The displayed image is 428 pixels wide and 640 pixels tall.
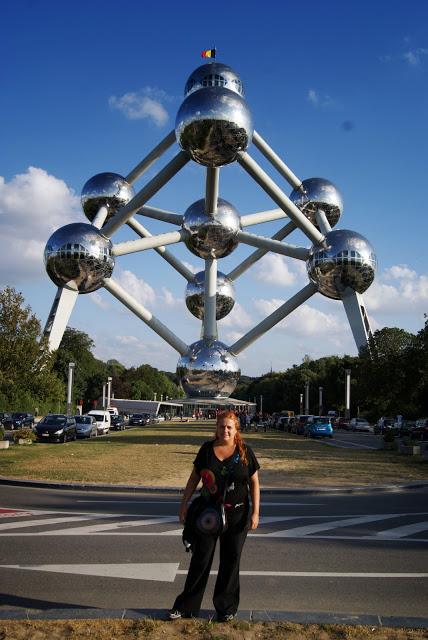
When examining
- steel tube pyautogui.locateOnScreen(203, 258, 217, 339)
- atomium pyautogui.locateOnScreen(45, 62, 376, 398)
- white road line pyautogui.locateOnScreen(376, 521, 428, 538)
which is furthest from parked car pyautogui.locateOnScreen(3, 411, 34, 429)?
white road line pyautogui.locateOnScreen(376, 521, 428, 538)

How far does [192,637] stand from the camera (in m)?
4.45

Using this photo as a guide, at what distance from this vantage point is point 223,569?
193 inches

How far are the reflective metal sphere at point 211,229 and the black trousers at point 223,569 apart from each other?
29906mm

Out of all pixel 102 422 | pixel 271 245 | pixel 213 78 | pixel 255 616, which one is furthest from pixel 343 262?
pixel 255 616

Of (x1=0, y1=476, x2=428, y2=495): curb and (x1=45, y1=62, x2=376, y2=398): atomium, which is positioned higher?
(x1=45, y1=62, x2=376, y2=398): atomium

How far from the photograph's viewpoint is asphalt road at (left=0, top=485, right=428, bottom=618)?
18.3 ft

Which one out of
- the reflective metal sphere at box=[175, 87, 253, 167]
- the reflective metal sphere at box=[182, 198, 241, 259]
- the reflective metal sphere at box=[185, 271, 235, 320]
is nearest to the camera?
the reflective metal sphere at box=[175, 87, 253, 167]

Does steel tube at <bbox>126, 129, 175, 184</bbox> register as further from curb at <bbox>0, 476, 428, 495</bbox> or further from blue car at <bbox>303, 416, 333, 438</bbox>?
curb at <bbox>0, 476, 428, 495</bbox>

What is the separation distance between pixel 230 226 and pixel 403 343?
41.7 ft

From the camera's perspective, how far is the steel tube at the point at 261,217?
37.9m

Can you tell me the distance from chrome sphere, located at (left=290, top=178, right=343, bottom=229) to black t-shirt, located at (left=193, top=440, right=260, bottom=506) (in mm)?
33924

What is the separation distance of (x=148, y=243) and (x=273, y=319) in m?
7.58

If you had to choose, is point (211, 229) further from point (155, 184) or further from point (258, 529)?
point (258, 529)

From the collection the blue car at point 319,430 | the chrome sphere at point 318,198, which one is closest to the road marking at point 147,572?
the chrome sphere at point 318,198
